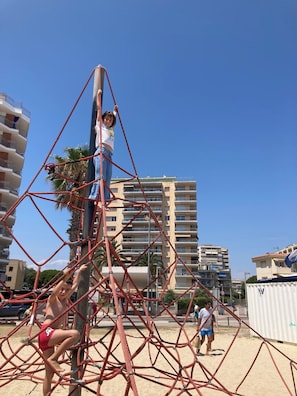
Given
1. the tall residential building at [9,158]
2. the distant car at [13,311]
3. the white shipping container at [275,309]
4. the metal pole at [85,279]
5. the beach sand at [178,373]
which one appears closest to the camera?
the metal pole at [85,279]

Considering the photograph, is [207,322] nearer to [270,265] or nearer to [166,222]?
[270,265]

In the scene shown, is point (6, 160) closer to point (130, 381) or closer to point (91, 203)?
point (91, 203)

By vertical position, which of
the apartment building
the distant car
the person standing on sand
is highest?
the apartment building

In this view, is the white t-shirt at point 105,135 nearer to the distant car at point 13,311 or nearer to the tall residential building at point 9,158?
the distant car at point 13,311

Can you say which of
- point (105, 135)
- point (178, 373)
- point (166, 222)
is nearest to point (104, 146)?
point (105, 135)

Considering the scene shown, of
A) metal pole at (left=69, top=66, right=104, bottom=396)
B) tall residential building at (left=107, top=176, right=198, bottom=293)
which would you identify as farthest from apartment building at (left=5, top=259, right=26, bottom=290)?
metal pole at (left=69, top=66, right=104, bottom=396)

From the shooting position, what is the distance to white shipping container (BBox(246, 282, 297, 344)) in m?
9.87

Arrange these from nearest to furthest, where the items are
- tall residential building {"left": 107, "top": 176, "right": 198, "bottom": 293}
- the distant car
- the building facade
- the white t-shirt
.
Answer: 1. the white t-shirt
2. the distant car
3. the building facade
4. tall residential building {"left": 107, "top": 176, "right": 198, "bottom": 293}

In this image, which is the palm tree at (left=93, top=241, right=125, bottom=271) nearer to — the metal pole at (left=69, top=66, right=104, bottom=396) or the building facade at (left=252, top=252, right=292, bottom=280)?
the metal pole at (left=69, top=66, right=104, bottom=396)

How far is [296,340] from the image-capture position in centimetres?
962

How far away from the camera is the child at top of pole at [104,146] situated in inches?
139

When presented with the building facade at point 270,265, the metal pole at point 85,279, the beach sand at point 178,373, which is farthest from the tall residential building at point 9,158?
the building facade at point 270,265

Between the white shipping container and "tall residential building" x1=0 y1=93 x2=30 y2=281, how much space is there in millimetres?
22539

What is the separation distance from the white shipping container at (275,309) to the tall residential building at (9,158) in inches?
887
